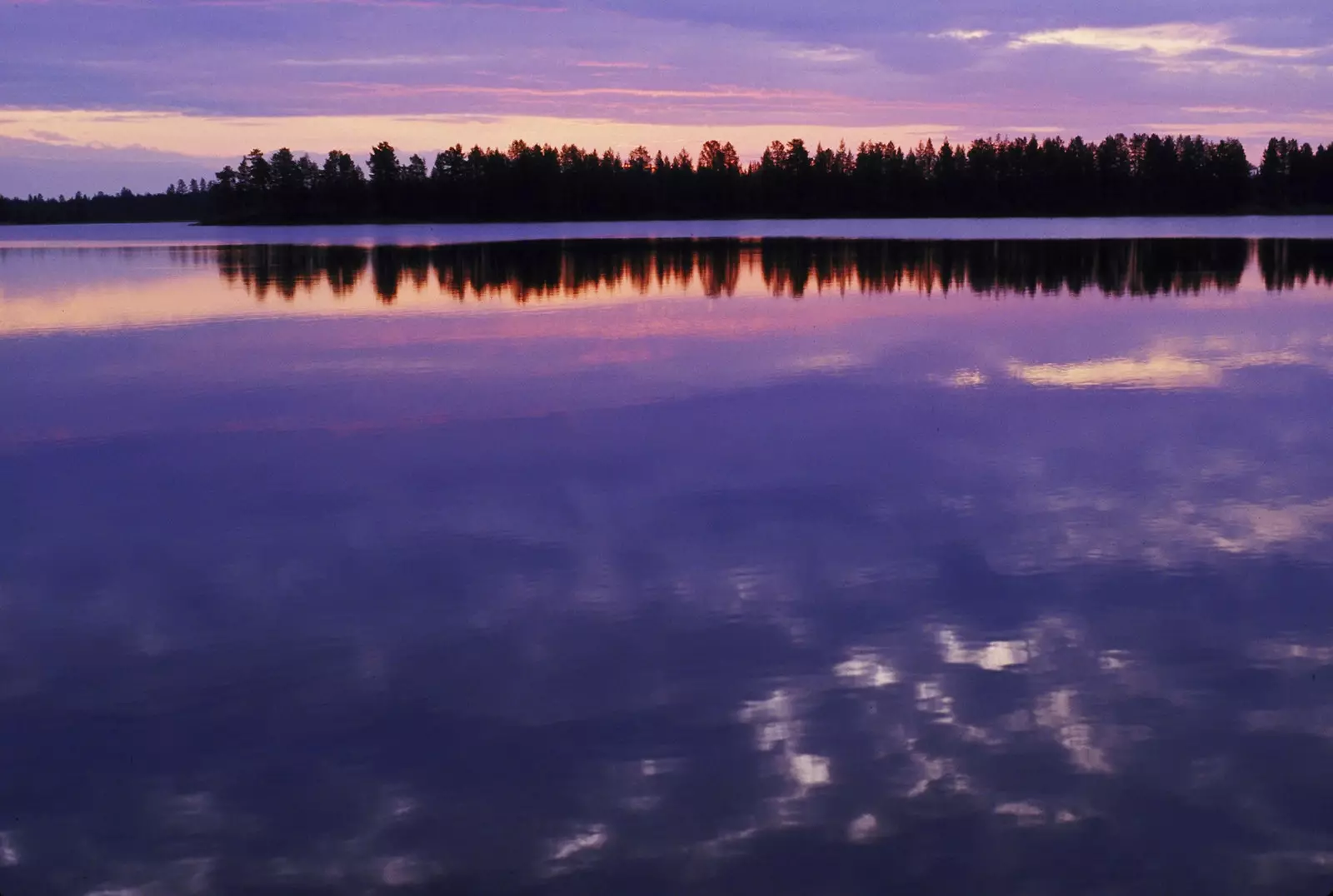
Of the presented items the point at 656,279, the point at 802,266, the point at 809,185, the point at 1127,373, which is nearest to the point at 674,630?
the point at 1127,373

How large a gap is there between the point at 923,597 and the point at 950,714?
2059 mm

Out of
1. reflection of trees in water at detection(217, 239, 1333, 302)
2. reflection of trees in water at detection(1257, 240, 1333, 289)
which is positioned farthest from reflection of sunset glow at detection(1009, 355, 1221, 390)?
reflection of trees in water at detection(1257, 240, 1333, 289)

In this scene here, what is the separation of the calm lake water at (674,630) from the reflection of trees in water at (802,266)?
1823 cm

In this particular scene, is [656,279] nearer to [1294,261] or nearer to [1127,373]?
[1127,373]

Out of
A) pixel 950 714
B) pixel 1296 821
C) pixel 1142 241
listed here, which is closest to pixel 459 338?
pixel 950 714

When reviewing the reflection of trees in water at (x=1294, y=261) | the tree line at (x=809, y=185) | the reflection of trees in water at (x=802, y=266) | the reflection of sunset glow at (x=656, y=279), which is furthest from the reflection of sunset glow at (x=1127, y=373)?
the tree line at (x=809, y=185)

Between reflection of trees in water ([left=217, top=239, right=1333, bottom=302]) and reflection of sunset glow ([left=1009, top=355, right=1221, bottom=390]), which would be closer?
reflection of sunset glow ([left=1009, top=355, right=1221, bottom=390])

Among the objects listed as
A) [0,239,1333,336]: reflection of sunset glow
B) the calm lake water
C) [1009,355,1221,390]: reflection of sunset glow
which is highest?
[0,239,1333,336]: reflection of sunset glow

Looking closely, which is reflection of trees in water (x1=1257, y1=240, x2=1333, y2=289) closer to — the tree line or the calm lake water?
the calm lake water

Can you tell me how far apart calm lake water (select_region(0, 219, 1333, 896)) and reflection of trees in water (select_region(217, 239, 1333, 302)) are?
18.2 metres

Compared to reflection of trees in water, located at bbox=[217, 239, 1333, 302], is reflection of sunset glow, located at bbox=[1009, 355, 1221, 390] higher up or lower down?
lower down

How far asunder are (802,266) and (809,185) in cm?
12440

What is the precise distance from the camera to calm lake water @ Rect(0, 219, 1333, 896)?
6180 mm

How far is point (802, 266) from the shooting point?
4900cm
